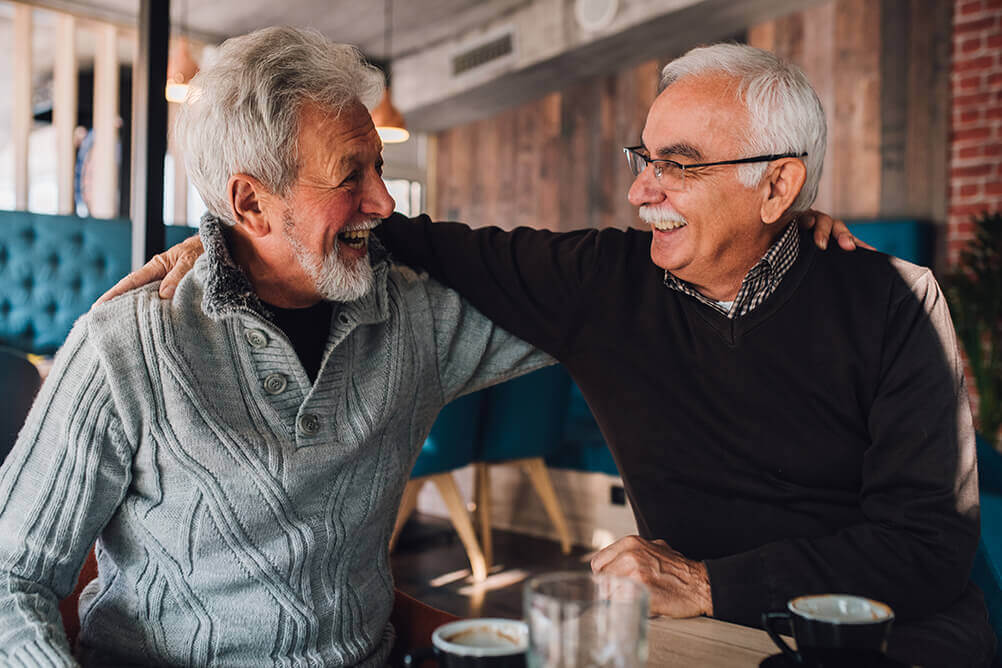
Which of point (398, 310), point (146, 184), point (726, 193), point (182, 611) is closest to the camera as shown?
point (182, 611)

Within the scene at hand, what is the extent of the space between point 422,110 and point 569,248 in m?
6.14

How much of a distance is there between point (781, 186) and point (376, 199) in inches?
27.0

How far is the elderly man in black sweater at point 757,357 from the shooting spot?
3.93 ft

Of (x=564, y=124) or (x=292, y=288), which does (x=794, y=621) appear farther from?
(x=564, y=124)

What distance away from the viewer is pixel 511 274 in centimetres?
146

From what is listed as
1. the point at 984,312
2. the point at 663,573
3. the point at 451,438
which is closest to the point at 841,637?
the point at 663,573

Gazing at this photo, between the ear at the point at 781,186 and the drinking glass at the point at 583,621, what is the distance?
101cm

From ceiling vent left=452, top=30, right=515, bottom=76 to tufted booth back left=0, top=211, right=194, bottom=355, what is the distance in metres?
2.97

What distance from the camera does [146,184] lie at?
5.13 ft

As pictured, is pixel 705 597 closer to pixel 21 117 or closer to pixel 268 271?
pixel 268 271

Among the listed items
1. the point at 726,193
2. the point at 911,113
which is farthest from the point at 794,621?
the point at 911,113

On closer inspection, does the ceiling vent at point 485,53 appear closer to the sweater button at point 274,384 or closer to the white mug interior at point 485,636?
the sweater button at point 274,384

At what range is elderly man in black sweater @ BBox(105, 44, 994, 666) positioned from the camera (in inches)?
47.2

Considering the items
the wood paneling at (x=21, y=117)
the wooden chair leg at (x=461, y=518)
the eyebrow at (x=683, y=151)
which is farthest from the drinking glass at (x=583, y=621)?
the wood paneling at (x=21, y=117)
